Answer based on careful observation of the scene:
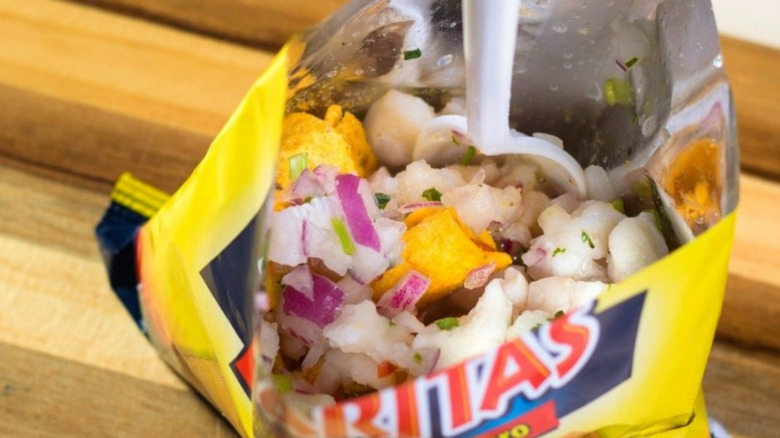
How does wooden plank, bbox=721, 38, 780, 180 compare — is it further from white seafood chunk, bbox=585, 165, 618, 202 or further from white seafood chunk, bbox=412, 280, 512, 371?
white seafood chunk, bbox=412, 280, 512, 371

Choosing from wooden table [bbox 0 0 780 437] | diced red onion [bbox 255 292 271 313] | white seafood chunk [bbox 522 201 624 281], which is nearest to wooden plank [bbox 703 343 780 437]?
wooden table [bbox 0 0 780 437]

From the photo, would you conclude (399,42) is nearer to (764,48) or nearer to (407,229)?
(407,229)

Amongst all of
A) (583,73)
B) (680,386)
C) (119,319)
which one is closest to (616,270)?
(680,386)

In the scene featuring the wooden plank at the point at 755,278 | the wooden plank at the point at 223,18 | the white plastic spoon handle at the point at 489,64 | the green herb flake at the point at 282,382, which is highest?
the white plastic spoon handle at the point at 489,64

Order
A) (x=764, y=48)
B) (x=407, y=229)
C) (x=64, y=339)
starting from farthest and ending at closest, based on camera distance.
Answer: (x=764, y=48) < (x=64, y=339) < (x=407, y=229)

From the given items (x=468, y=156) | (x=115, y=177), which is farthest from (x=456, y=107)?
(x=115, y=177)

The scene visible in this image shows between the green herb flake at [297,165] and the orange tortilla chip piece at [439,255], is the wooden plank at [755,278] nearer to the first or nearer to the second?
the orange tortilla chip piece at [439,255]

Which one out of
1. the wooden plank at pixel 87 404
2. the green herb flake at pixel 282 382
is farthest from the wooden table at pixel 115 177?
the green herb flake at pixel 282 382
